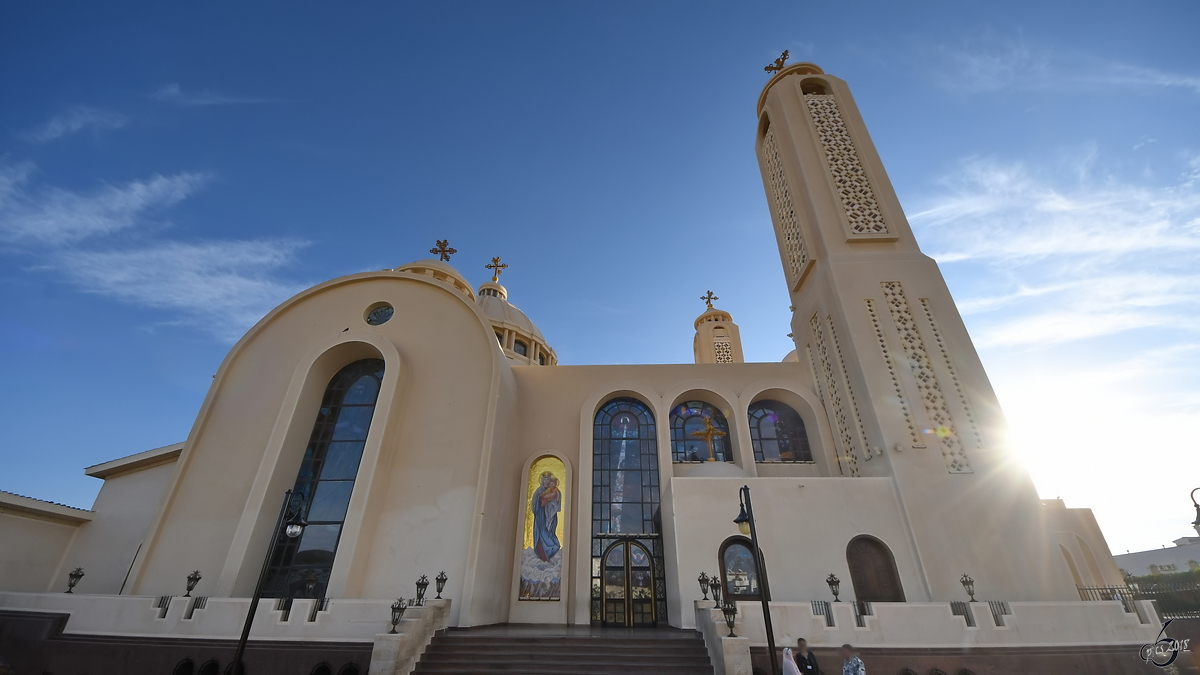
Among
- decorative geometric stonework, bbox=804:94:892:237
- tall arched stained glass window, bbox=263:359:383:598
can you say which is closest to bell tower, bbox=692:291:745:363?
decorative geometric stonework, bbox=804:94:892:237

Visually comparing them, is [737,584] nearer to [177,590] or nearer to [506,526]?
[506,526]

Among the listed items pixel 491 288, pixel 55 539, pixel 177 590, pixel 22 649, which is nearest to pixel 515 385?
pixel 177 590

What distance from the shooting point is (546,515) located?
13.5 metres

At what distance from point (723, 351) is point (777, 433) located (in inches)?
429

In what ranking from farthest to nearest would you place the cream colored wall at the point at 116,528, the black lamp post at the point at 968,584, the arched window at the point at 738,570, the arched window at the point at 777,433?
the arched window at the point at 777,433 < the cream colored wall at the point at 116,528 < the arched window at the point at 738,570 < the black lamp post at the point at 968,584

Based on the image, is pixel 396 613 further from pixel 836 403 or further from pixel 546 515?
pixel 836 403

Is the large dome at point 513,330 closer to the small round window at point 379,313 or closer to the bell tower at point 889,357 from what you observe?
the small round window at point 379,313

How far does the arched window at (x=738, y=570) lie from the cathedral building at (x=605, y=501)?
7 cm

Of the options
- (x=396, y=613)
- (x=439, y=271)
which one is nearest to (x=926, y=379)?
(x=396, y=613)

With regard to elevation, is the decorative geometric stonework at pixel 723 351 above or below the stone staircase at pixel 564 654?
above

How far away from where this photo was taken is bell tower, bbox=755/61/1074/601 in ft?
34.2

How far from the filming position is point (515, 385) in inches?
598

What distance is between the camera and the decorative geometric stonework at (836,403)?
1304 centimetres

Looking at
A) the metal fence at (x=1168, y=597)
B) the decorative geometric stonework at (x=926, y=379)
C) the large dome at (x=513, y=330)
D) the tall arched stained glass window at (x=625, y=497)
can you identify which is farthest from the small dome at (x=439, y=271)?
the metal fence at (x=1168, y=597)
